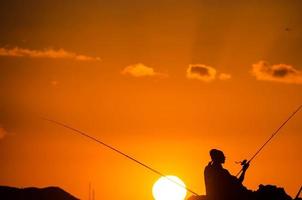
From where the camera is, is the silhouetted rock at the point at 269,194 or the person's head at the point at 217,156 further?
the person's head at the point at 217,156

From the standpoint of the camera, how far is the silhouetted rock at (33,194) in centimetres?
2842

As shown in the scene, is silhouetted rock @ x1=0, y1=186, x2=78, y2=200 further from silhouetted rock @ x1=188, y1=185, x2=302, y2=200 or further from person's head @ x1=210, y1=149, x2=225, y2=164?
silhouetted rock @ x1=188, y1=185, x2=302, y2=200

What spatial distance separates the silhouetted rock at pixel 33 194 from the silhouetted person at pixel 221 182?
34.2ft

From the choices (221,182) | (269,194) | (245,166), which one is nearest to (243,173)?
(245,166)

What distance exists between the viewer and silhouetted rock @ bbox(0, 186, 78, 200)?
2842 centimetres

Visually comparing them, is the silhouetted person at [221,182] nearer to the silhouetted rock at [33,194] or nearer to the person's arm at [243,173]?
the person's arm at [243,173]

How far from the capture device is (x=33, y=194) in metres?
29.0

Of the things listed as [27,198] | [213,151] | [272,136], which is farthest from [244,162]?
[27,198]

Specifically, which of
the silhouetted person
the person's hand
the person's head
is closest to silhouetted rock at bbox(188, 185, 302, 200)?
the silhouetted person

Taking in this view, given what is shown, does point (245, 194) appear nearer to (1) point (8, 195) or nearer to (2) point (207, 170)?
(2) point (207, 170)

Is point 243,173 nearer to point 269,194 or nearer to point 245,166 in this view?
point 245,166

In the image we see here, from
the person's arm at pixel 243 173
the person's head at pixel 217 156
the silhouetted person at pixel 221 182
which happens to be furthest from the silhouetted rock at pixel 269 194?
the person's head at pixel 217 156

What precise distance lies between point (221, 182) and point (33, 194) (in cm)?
1158

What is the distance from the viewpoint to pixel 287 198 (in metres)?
19.3
